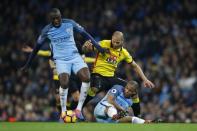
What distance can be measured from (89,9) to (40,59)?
323cm

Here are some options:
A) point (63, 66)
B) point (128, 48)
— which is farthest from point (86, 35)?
point (128, 48)

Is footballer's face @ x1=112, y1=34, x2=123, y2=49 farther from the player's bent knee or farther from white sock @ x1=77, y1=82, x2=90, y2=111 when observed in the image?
the player's bent knee

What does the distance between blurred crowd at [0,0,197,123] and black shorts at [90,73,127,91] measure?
5.75 m

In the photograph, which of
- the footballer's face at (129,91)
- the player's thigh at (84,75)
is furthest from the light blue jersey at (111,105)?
the player's thigh at (84,75)

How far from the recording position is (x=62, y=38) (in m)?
14.0

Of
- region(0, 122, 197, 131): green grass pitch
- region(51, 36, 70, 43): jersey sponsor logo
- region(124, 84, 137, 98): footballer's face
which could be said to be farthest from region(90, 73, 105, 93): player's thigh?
region(0, 122, 197, 131): green grass pitch

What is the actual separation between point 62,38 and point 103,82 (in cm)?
138

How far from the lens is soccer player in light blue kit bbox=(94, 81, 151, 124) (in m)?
14.0

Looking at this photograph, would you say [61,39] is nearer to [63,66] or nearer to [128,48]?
[63,66]

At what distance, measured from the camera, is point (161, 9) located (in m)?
25.2

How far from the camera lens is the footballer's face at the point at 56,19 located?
45.2ft

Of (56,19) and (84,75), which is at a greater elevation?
(56,19)

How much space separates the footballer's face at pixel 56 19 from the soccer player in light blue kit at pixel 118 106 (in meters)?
1.73

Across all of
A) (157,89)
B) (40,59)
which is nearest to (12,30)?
(40,59)
